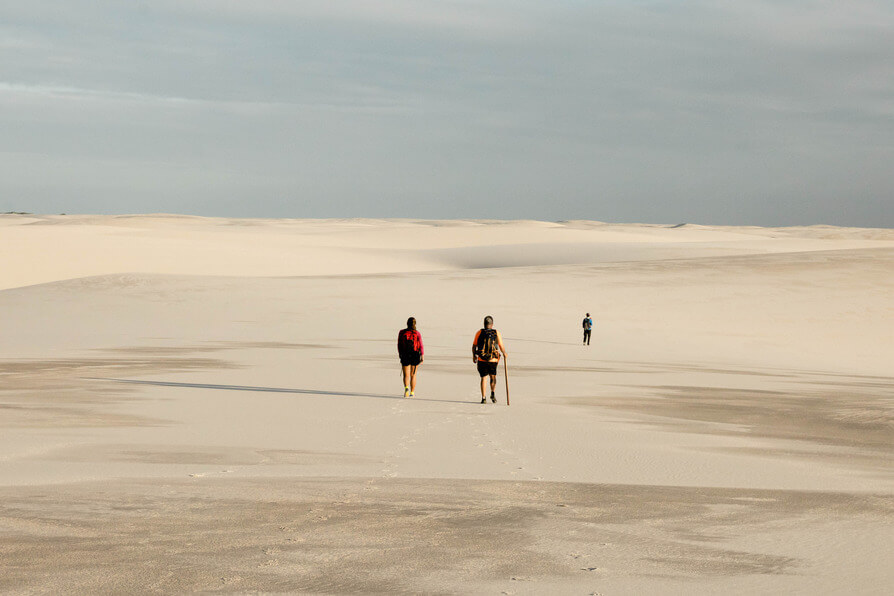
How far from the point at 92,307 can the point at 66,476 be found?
31.2m

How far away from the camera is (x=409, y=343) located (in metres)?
16.2

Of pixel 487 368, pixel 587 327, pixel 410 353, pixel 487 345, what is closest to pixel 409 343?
pixel 410 353

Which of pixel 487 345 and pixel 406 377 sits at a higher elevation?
pixel 487 345

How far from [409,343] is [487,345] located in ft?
4.25

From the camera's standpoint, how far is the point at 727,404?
51.6 feet

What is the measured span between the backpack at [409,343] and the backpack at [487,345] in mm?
1041

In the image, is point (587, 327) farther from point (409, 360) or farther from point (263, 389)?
point (263, 389)

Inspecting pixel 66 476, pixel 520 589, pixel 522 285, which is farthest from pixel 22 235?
pixel 520 589

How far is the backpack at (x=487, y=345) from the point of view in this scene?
15.6 metres

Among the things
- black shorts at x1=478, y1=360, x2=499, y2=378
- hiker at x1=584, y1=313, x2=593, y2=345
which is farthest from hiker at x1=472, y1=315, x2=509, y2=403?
hiker at x1=584, y1=313, x2=593, y2=345

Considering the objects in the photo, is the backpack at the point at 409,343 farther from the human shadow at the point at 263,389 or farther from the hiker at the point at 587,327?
the hiker at the point at 587,327

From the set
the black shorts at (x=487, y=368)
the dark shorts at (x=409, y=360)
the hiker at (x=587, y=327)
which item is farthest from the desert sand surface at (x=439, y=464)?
the black shorts at (x=487, y=368)

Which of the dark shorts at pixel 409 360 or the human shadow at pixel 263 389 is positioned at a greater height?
the dark shorts at pixel 409 360

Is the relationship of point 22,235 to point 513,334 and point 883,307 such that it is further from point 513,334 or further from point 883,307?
point 883,307
